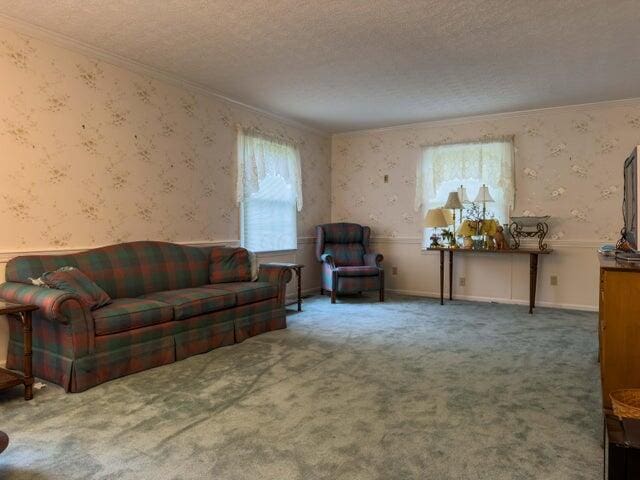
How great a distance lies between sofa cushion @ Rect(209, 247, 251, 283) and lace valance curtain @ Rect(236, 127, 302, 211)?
33.6 inches

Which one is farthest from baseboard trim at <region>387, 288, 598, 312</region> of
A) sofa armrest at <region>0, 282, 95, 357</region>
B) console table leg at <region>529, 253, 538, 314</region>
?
sofa armrest at <region>0, 282, 95, 357</region>

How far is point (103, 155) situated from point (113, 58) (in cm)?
81

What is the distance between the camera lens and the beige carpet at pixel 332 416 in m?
1.86

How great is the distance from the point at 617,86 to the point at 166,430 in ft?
16.5

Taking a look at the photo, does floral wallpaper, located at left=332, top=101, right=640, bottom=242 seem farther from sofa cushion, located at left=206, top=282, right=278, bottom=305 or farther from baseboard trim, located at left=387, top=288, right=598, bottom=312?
sofa cushion, located at left=206, top=282, right=278, bottom=305

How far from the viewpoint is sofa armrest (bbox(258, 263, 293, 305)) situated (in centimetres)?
430

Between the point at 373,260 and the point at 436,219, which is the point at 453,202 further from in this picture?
the point at 373,260

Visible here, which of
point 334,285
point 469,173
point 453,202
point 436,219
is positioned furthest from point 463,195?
point 334,285

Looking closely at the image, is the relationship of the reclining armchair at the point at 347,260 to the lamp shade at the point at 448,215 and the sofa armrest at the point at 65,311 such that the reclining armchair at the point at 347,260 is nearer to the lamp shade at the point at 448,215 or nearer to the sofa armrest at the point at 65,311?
the lamp shade at the point at 448,215

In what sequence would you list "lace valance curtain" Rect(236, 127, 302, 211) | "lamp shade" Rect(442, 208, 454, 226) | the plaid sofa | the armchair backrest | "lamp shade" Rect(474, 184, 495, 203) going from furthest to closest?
the armchair backrest → "lamp shade" Rect(442, 208, 454, 226) → "lamp shade" Rect(474, 184, 495, 203) → "lace valance curtain" Rect(236, 127, 302, 211) → the plaid sofa

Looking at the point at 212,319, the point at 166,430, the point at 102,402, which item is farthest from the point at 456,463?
the point at 212,319

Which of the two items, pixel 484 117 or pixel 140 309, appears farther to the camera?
pixel 484 117

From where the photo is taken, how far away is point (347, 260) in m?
6.14

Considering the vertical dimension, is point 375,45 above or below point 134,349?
above
